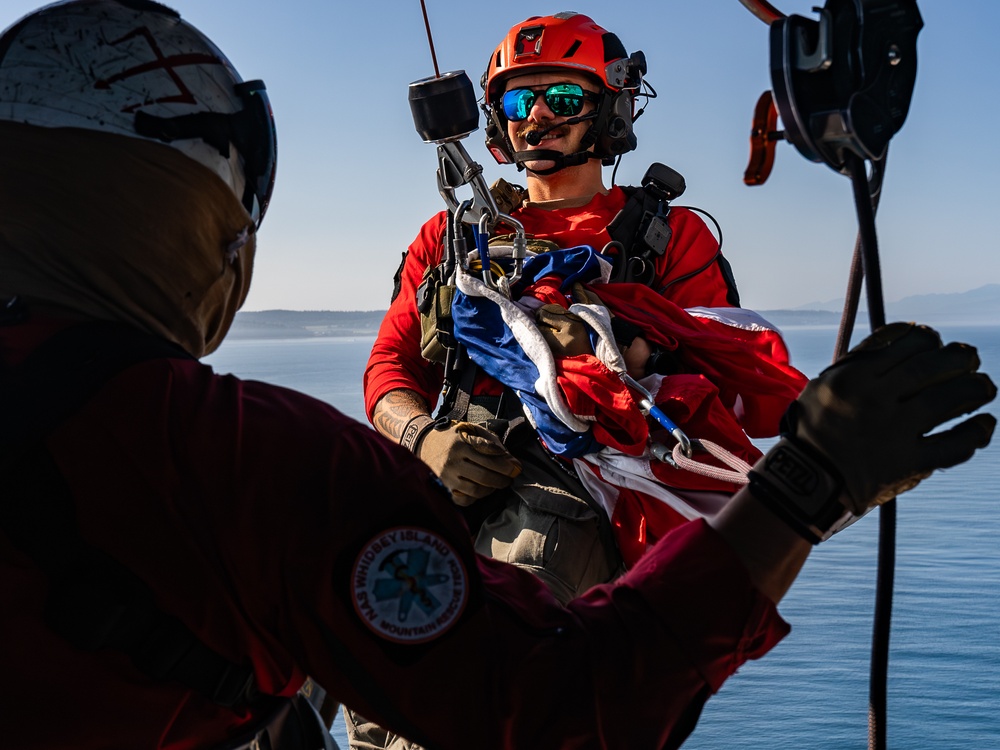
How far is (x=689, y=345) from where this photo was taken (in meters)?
2.31

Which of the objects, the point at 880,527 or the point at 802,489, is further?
the point at 880,527

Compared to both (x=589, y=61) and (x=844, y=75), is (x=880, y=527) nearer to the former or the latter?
(x=844, y=75)

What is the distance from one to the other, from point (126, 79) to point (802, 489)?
67cm

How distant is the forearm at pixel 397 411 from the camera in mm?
2428

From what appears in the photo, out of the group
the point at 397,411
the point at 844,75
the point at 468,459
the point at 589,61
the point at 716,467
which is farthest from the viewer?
the point at 589,61

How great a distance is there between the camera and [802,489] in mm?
893

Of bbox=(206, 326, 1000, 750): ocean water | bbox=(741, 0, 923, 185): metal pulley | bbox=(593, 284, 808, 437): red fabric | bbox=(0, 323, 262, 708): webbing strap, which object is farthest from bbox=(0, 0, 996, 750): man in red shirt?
bbox=(206, 326, 1000, 750): ocean water

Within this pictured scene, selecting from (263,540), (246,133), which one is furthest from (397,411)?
(263,540)

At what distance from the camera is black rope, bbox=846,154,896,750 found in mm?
965

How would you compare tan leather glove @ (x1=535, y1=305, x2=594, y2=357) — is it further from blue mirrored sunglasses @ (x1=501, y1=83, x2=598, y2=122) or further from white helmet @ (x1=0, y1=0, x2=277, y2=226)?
white helmet @ (x1=0, y1=0, x2=277, y2=226)

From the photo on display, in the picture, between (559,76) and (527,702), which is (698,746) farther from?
(527,702)

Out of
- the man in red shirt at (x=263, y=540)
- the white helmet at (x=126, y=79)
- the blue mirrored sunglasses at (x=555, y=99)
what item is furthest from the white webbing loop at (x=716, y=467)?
the white helmet at (x=126, y=79)

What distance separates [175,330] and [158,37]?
0.26 meters

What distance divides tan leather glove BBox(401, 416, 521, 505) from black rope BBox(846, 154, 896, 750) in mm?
1250
